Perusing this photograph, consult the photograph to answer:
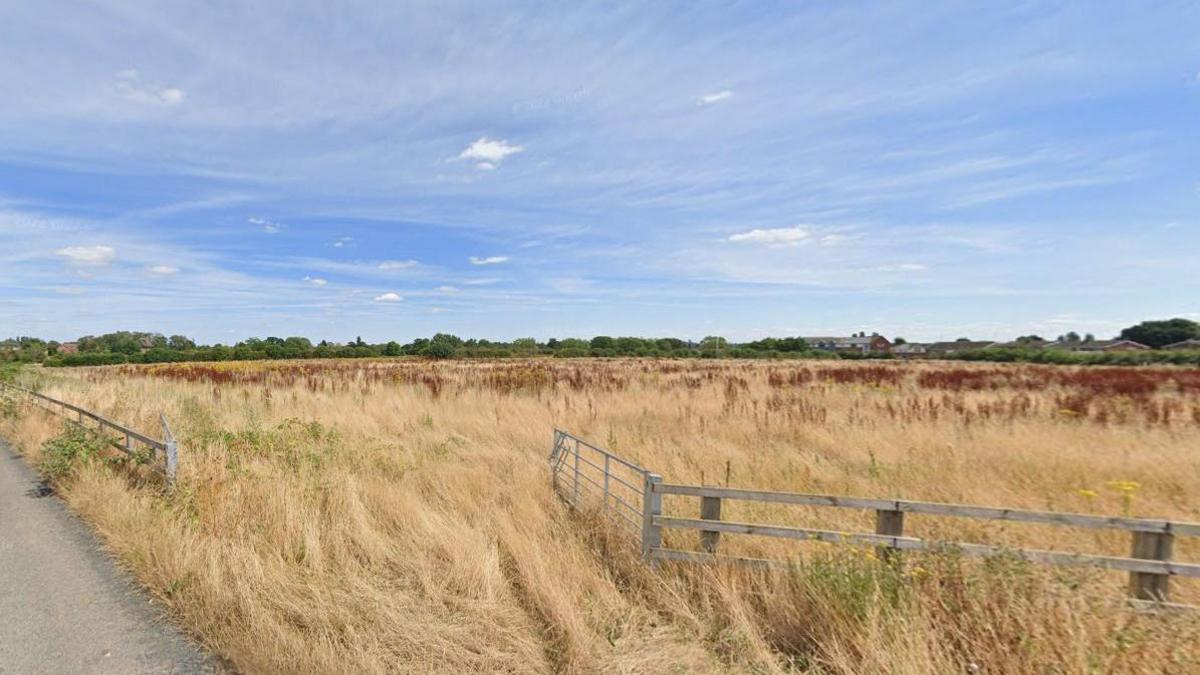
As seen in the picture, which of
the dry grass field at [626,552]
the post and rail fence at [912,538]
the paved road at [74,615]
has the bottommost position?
the paved road at [74,615]

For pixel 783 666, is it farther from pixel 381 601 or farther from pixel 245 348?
pixel 245 348

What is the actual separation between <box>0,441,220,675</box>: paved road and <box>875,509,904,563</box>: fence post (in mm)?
4770

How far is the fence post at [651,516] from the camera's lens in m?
4.47

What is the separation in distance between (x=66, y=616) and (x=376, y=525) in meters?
2.41

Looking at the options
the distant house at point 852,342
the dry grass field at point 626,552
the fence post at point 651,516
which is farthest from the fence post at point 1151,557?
the distant house at point 852,342

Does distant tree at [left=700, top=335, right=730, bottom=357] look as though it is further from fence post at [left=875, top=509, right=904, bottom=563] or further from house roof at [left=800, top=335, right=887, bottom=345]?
fence post at [left=875, top=509, right=904, bottom=563]

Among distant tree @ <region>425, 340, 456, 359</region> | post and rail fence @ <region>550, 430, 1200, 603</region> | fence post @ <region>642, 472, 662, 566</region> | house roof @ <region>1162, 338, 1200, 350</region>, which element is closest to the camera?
post and rail fence @ <region>550, 430, 1200, 603</region>

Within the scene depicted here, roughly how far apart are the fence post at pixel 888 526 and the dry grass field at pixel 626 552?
0.27 m

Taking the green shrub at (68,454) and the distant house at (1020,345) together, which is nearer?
the green shrub at (68,454)

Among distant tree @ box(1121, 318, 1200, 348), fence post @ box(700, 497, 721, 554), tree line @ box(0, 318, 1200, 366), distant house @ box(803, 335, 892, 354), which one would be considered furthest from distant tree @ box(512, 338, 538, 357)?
distant tree @ box(1121, 318, 1200, 348)

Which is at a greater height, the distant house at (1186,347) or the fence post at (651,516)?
the distant house at (1186,347)

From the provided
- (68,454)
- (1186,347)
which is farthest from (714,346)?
(68,454)

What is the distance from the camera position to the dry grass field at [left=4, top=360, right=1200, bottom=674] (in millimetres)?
3256

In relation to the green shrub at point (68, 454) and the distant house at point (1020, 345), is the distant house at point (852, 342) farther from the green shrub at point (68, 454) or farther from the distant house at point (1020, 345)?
the green shrub at point (68, 454)
